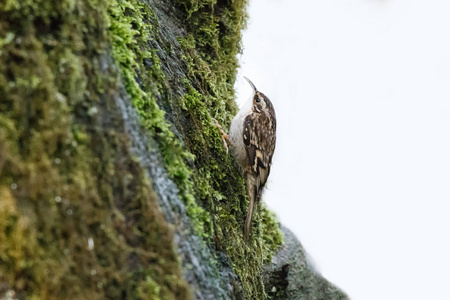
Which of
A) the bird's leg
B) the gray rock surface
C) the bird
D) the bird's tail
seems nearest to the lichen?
the bird's tail

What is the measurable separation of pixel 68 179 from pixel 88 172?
6 centimetres

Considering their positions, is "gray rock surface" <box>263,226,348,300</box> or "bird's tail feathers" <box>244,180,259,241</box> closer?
"bird's tail feathers" <box>244,180,259,241</box>

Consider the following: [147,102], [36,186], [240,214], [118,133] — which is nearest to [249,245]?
[240,214]

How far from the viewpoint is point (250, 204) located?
2975 millimetres

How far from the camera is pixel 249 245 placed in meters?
2.88

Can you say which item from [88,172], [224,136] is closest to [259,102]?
[224,136]

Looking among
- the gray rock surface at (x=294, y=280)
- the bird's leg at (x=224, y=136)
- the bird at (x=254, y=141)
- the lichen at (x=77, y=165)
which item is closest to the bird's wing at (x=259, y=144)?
the bird at (x=254, y=141)

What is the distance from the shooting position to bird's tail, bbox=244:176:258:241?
2854mm

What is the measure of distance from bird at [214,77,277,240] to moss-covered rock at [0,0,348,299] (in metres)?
1.35

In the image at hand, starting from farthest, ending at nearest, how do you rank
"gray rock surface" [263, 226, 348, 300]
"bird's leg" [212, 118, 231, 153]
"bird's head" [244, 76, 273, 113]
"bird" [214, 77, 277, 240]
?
"bird's head" [244, 76, 273, 113] < "gray rock surface" [263, 226, 348, 300] < "bird" [214, 77, 277, 240] < "bird's leg" [212, 118, 231, 153]

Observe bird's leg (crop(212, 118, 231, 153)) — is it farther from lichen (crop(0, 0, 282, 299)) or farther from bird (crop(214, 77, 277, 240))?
lichen (crop(0, 0, 282, 299))

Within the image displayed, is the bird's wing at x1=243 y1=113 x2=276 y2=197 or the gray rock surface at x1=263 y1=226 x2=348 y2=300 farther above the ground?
the bird's wing at x1=243 y1=113 x2=276 y2=197

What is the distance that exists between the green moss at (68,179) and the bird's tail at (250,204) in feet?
4.59

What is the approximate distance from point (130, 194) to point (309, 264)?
2700mm
